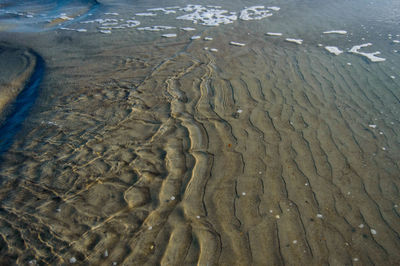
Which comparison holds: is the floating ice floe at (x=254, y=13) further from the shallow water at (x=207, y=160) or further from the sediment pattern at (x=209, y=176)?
the sediment pattern at (x=209, y=176)

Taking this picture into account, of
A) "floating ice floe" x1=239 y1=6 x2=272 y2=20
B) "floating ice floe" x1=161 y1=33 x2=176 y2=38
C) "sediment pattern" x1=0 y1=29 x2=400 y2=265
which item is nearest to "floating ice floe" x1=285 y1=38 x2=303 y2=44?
"floating ice floe" x1=239 y1=6 x2=272 y2=20

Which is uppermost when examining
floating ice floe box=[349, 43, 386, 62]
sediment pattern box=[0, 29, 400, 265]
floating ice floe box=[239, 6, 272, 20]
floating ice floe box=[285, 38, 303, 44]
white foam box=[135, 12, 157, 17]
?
floating ice floe box=[239, 6, 272, 20]

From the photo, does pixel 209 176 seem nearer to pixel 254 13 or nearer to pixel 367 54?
pixel 367 54

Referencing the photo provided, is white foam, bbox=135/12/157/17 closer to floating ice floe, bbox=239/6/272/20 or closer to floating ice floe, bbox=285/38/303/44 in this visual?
floating ice floe, bbox=239/6/272/20

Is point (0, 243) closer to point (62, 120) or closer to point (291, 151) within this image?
point (62, 120)

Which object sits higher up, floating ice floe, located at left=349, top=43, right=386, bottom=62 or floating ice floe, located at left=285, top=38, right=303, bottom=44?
floating ice floe, located at left=285, top=38, right=303, bottom=44

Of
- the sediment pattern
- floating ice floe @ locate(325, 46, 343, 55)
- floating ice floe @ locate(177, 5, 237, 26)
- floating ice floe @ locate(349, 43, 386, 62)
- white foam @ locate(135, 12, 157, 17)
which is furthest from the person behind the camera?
white foam @ locate(135, 12, 157, 17)
